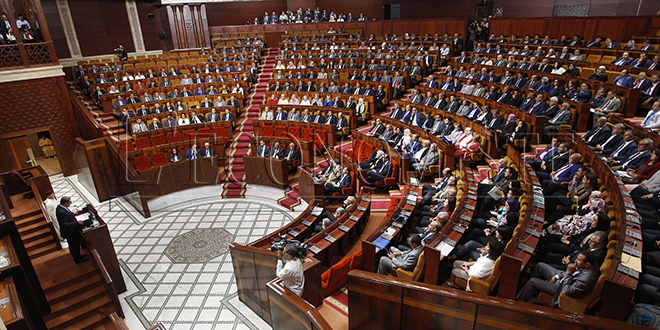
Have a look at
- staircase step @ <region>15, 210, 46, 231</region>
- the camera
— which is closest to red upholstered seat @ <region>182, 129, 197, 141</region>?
staircase step @ <region>15, 210, 46, 231</region>

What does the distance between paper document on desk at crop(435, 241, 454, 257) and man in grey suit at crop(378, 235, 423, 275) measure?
0.20 m

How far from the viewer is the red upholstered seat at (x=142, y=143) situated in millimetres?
7605

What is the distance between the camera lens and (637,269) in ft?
7.86

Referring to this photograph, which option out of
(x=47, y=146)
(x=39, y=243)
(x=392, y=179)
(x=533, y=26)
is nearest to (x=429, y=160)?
(x=392, y=179)

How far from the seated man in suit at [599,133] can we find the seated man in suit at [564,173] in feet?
2.27

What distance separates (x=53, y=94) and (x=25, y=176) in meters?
2.79

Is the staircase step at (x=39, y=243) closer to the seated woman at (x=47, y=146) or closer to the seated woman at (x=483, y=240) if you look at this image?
the seated woman at (x=47, y=146)

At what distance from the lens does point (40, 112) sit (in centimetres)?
811

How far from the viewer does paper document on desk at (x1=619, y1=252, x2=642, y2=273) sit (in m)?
2.41

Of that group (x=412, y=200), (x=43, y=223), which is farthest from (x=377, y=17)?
(x=43, y=223)

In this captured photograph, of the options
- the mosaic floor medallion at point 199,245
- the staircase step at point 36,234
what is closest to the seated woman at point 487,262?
the mosaic floor medallion at point 199,245

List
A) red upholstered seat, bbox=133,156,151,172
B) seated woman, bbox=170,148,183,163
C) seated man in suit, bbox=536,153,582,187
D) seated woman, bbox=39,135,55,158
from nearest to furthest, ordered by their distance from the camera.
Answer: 1. seated man in suit, bbox=536,153,582,187
2. red upholstered seat, bbox=133,156,151,172
3. seated woman, bbox=170,148,183,163
4. seated woman, bbox=39,135,55,158

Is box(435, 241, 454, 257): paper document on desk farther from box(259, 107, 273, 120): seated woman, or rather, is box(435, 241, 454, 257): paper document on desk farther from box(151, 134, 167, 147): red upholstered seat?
box(151, 134, 167, 147): red upholstered seat

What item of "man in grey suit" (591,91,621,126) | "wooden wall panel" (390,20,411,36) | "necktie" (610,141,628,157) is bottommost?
"necktie" (610,141,628,157)
